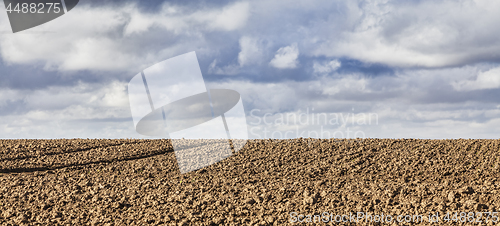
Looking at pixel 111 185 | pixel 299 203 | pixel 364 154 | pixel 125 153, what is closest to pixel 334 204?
pixel 299 203

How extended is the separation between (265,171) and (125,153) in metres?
5.05

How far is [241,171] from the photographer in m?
8.90

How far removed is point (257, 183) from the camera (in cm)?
760

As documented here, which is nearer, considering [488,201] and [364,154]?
[488,201]

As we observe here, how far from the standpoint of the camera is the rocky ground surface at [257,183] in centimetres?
605

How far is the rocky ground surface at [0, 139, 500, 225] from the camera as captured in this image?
6047 millimetres

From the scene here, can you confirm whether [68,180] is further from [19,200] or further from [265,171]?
[265,171]

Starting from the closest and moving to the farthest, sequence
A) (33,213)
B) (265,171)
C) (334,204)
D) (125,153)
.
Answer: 1. (334,204)
2. (33,213)
3. (265,171)
4. (125,153)

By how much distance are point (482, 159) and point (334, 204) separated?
18.4 ft

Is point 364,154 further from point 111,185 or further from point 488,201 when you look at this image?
point 111,185

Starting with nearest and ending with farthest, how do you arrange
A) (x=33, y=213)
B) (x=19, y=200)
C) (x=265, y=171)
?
1. (x=33, y=213)
2. (x=19, y=200)
3. (x=265, y=171)

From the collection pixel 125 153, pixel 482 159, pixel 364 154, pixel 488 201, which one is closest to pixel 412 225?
pixel 488 201

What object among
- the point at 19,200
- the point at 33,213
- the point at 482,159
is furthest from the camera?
the point at 482,159

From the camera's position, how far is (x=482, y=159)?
945cm
